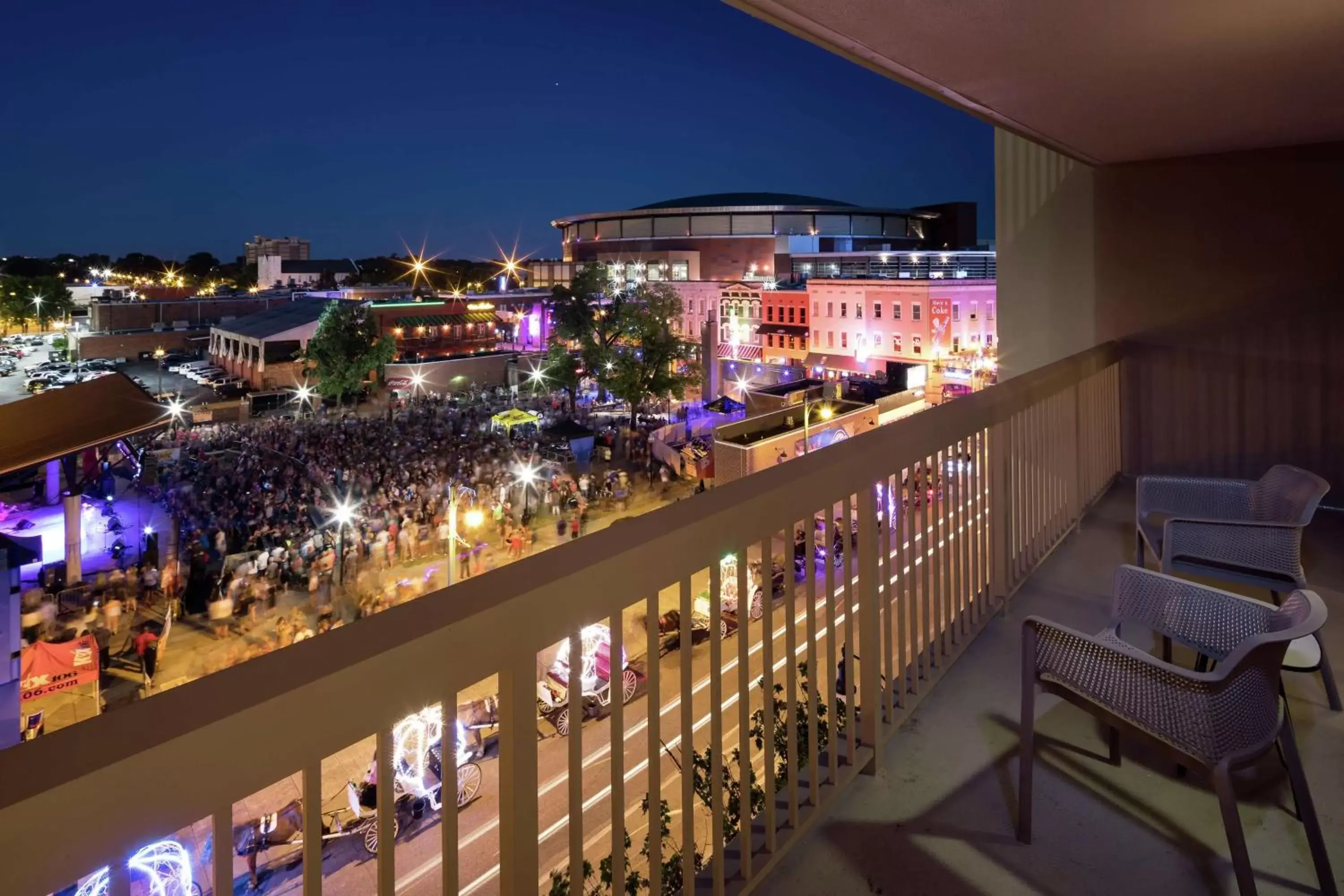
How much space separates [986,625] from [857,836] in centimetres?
133

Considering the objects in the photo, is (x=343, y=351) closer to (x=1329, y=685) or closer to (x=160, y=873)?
(x=160, y=873)

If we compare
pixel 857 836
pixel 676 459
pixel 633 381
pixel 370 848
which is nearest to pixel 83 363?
pixel 633 381

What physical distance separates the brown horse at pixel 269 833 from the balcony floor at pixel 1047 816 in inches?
55.3

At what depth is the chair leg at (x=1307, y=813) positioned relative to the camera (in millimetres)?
1688

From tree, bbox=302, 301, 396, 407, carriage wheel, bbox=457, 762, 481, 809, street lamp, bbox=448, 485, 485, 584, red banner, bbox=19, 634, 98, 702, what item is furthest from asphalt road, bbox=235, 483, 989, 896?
tree, bbox=302, 301, 396, 407

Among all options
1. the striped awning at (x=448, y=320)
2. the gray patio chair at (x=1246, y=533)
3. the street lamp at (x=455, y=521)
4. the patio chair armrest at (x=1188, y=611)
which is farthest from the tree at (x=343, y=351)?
the patio chair armrest at (x=1188, y=611)

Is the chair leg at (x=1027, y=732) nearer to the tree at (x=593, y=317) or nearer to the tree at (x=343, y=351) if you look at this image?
the tree at (x=593, y=317)

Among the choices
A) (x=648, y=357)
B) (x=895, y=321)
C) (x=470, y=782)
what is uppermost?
(x=895, y=321)

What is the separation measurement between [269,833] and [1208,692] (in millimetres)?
3243

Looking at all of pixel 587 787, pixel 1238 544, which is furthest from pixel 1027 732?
pixel 587 787

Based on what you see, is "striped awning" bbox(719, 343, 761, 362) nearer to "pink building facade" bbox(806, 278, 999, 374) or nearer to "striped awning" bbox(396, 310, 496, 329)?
"pink building facade" bbox(806, 278, 999, 374)

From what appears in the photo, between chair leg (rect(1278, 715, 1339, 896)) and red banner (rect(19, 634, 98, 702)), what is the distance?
9913mm

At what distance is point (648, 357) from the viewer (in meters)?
28.2

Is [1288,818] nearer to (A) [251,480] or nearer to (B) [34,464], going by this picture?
(B) [34,464]
